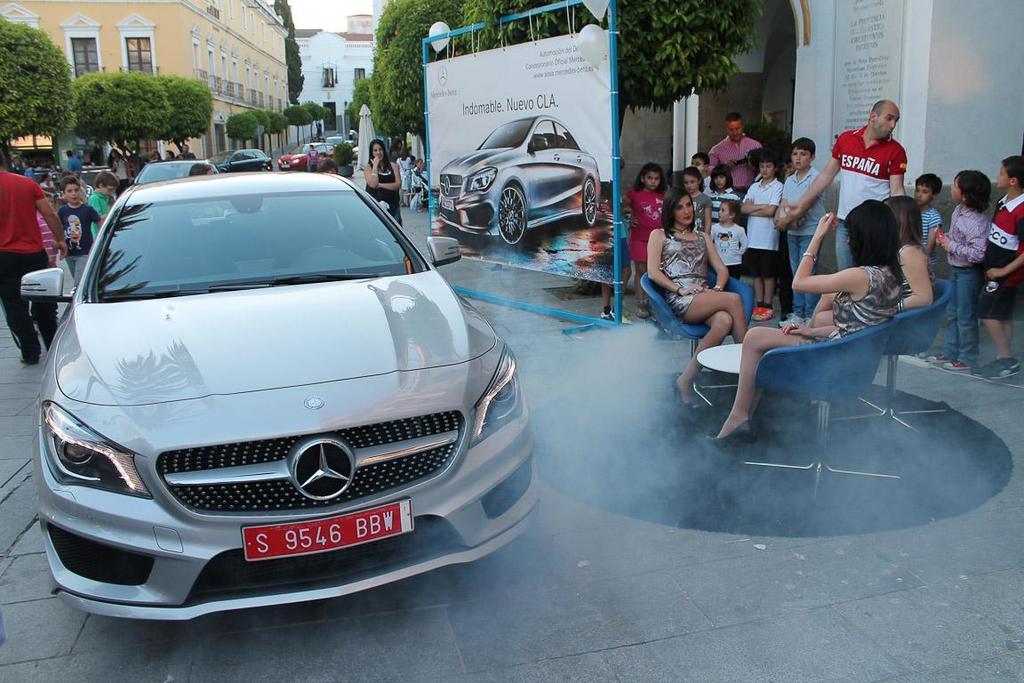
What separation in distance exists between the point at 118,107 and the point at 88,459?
41163mm

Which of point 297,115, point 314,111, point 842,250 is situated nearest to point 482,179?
point 842,250

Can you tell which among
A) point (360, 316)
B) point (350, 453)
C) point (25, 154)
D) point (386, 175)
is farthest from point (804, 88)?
point (25, 154)

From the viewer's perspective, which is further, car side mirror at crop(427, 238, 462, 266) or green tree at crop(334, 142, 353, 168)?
green tree at crop(334, 142, 353, 168)

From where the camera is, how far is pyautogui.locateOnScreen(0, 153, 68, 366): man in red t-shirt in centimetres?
700

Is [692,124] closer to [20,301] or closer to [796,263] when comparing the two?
[796,263]

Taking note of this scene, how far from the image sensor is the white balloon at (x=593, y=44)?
6996 millimetres

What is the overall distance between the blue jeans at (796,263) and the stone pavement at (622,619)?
11.8 feet

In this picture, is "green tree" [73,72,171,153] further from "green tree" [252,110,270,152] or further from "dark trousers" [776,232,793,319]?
"dark trousers" [776,232,793,319]

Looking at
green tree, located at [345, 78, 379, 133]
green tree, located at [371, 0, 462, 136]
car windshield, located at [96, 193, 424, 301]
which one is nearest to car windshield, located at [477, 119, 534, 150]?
car windshield, located at [96, 193, 424, 301]

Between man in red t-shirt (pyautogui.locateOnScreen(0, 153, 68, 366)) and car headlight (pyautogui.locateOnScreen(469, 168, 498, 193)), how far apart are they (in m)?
4.09

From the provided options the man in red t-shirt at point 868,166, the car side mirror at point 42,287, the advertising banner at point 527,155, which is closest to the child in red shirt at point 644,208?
the advertising banner at point 527,155

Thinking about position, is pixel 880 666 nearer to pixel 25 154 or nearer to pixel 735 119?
pixel 735 119

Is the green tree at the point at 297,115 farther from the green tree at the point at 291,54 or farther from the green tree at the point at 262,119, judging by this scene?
the green tree at the point at 291,54

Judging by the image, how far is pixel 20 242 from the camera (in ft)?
23.2
